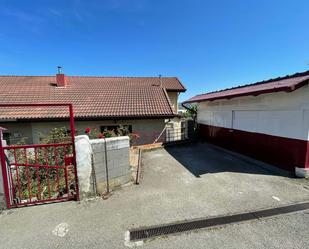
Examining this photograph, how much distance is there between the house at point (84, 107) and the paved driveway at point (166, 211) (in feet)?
17.0

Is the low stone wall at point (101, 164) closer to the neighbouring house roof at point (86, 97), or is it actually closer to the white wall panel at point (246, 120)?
the white wall panel at point (246, 120)

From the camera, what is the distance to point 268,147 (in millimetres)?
6590

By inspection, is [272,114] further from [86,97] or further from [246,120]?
[86,97]

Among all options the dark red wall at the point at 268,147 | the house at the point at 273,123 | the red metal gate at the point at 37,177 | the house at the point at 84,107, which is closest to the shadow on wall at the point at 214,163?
the dark red wall at the point at 268,147

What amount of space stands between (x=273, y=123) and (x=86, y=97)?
34.2 ft

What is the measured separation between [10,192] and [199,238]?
3896mm

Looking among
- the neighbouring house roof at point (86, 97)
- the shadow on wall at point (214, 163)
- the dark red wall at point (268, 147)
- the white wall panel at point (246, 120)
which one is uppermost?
the neighbouring house roof at point (86, 97)

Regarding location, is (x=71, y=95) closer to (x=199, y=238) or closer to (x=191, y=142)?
(x=191, y=142)

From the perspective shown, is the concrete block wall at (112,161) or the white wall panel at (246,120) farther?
the white wall panel at (246,120)

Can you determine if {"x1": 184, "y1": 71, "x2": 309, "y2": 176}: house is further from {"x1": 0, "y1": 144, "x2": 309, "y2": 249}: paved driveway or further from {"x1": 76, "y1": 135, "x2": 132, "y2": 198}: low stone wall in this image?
{"x1": 76, "y1": 135, "x2": 132, "y2": 198}: low stone wall

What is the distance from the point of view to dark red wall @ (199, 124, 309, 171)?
5.43m

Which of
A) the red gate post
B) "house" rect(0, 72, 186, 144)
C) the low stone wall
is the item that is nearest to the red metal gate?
the red gate post

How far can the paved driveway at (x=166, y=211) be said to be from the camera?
289cm

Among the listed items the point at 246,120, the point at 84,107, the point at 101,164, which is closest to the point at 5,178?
the point at 101,164
